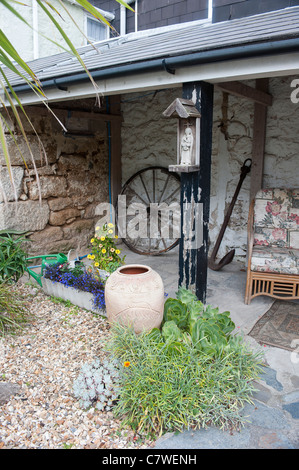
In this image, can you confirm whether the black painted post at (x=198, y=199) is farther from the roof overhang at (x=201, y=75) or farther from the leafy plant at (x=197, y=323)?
the leafy plant at (x=197, y=323)

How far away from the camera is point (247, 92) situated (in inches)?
129

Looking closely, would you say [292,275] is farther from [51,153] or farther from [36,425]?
[51,153]

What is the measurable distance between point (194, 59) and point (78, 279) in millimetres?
1967

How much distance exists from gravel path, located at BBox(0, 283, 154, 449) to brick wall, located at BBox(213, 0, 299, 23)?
3.41m

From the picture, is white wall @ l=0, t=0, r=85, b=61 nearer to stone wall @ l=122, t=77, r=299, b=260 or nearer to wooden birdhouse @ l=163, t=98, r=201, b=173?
stone wall @ l=122, t=77, r=299, b=260

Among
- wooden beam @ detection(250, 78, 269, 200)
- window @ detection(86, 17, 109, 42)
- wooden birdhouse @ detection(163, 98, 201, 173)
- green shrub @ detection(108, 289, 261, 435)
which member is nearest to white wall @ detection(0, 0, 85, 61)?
window @ detection(86, 17, 109, 42)

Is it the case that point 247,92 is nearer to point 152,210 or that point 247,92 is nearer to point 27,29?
point 152,210

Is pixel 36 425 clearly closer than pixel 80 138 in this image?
Yes

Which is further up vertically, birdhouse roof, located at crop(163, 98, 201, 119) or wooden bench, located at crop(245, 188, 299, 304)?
birdhouse roof, located at crop(163, 98, 201, 119)

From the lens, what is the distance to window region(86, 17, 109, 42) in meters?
7.16

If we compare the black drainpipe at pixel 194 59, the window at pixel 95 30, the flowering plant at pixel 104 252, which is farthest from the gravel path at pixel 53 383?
the window at pixel 95 30

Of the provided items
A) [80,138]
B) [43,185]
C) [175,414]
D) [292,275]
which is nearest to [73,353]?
[175,414]

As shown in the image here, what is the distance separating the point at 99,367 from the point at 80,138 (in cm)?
322

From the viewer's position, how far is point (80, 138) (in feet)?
15.2
